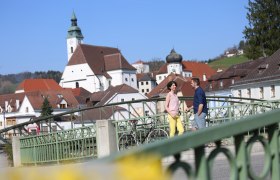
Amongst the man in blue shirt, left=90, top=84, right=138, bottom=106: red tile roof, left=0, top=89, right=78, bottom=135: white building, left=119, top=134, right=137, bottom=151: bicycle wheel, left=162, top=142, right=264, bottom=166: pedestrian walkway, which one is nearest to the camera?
left=162, top=142, right=264, bottom=166: pedestrian walkway

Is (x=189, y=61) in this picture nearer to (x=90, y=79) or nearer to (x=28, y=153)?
(x=90, y=79)

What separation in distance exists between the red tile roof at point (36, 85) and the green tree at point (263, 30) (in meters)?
96.8

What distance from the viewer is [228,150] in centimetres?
245

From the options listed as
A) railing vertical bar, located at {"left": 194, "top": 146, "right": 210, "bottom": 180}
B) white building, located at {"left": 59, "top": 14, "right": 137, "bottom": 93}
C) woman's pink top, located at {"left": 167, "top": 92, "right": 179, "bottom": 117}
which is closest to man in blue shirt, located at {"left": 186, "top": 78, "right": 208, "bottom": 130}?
woman's pink top, located at {"left": 167, "top": 92, "right": 179, "bottom": 117}

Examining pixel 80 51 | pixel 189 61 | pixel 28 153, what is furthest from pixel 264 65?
pixel 189 61

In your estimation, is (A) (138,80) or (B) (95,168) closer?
(B) (95,168)

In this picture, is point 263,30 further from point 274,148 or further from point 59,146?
point 274,148

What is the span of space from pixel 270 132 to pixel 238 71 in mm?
74403

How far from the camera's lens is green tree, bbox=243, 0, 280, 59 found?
62.3m

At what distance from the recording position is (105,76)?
473 ft

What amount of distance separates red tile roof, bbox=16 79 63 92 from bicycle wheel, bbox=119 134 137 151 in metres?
140

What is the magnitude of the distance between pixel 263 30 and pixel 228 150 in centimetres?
6262

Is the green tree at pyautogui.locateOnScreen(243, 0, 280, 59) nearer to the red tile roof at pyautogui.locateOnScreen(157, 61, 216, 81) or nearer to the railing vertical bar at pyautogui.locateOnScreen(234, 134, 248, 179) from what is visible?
the railing vertical bar at pyautogui.locateOnScreen(234, 134, 248, 179)

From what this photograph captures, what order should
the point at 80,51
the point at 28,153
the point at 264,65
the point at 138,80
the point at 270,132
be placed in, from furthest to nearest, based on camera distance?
1. the point at 138,80
2. the point at 80,51
3. the point at 264,65
4. the point at 28,153
5. the point at 270,132
